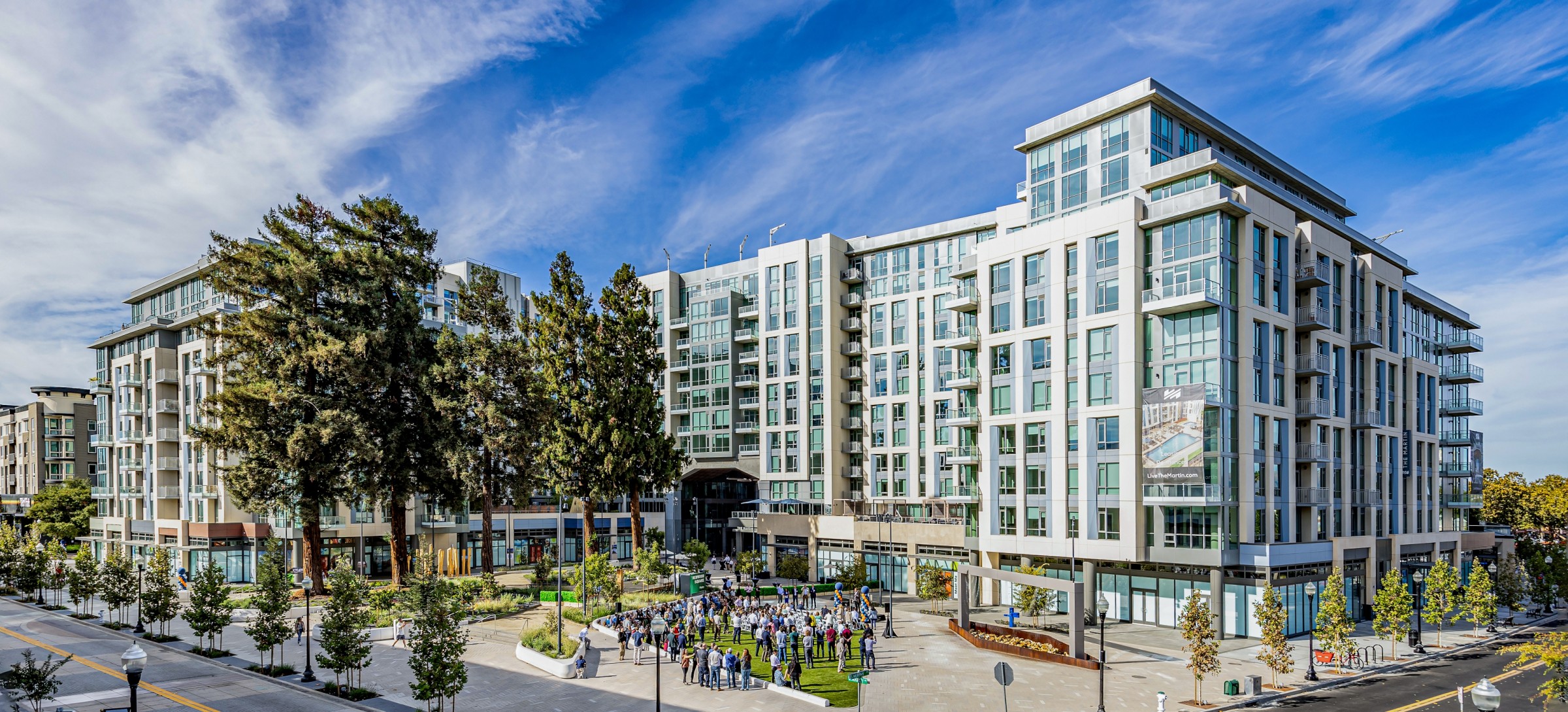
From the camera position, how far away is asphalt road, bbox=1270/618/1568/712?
3094 centimetres

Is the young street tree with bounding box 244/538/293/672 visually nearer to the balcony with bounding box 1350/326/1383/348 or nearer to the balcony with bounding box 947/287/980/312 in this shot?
the balcony with bounding box 947/287/980/312

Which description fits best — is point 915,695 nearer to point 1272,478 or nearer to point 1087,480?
point 1087,480

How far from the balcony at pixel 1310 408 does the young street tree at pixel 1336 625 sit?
13.4m

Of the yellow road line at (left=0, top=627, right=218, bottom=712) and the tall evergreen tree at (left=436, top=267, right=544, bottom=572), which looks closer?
the yellow road line at (left=0, top=627, right=218, bottom=712)

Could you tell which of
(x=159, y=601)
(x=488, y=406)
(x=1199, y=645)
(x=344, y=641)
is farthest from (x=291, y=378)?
(x=1199, y=645)

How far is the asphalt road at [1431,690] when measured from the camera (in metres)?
30.9

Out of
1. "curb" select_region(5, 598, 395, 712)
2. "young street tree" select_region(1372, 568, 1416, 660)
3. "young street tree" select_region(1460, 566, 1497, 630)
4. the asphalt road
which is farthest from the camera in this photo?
"young street tree" select_region(1460, 566, 1497, 630)

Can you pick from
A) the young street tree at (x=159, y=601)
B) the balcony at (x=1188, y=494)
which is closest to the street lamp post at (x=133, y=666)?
the young street tree at (x=159, y=601)

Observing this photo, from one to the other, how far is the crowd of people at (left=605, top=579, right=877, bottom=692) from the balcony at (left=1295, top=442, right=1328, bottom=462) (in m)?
26.5

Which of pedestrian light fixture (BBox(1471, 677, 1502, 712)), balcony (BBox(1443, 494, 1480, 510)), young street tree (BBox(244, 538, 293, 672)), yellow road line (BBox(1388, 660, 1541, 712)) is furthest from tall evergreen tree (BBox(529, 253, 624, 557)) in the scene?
balcony (BBox(1443, 494, 1480, 510))

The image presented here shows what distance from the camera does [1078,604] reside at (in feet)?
120

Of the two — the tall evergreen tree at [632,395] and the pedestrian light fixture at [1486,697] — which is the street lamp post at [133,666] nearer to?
the pedestrian light fixture at [1486,697]

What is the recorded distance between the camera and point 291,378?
51.0 meters

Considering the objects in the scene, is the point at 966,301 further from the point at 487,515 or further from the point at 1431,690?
the point at 487,515
